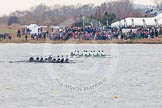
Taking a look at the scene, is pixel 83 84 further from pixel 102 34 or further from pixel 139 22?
pixel 139 22

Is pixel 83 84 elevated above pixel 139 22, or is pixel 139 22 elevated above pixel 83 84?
pixel 139 22

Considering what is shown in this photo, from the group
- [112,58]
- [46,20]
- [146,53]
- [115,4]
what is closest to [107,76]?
[112,58]

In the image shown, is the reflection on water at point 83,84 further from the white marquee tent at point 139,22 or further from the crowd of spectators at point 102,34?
the white marquee tent at point 139,22

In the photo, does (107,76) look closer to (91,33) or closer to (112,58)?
(112,58)

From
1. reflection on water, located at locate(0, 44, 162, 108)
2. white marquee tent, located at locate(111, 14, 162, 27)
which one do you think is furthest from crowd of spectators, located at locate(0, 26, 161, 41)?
reflection on water, located at locate(0, 44, 162, 108)

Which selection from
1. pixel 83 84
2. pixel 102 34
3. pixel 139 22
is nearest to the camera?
pixel 83 84

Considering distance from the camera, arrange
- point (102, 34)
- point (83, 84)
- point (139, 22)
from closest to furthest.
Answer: point (83, 84) → point (102, 34) → point (139, 22)

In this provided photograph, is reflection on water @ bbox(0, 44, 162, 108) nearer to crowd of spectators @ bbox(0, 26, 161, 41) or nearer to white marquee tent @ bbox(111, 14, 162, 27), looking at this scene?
crowd of spectators @ bbox(0, 26, 161, 41)

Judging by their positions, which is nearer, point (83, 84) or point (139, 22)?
point (83, 84)

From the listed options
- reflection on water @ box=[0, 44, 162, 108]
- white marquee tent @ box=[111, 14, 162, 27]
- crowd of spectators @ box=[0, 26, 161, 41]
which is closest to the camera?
reflection on water @ box=[0, 44, 162, 108]

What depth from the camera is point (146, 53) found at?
69312 mm

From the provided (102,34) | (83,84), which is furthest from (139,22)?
(83,84)

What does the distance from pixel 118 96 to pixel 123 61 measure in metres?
23.5

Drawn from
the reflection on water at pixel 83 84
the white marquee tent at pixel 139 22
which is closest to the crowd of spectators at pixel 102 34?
the white marquee tent at pixel 139 22
